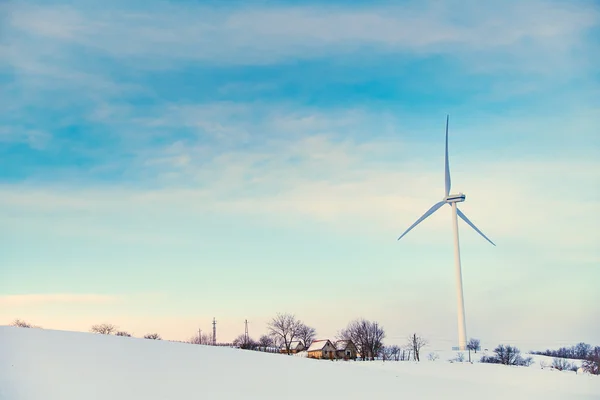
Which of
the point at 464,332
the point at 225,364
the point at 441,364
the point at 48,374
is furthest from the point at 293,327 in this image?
the point at 48,374

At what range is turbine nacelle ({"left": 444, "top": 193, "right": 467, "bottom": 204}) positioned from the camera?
80.4m

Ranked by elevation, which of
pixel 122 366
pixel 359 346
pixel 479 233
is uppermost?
pixel 479 233

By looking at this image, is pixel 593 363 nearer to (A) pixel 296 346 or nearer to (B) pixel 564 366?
(B) pixel 564 366

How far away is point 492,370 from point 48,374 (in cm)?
3574

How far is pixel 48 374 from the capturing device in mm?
20641

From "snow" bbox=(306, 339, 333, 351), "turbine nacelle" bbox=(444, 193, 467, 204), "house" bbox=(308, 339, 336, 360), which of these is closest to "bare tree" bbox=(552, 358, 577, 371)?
"turbine nacelle" bbox=(444, 193, 467, 204)

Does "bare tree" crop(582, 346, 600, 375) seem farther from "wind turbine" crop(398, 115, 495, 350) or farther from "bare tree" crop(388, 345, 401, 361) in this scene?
"bare tree" crop(388, 345, 401, 361)

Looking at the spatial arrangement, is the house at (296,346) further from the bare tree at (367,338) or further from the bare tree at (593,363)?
the bare tree at (593,363)

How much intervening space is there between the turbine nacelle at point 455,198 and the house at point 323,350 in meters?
51.5

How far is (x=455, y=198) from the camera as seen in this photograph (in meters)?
80.6

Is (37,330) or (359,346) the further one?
(359,346)

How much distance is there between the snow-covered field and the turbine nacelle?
45005mm

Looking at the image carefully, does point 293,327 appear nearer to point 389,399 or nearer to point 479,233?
point 479,233

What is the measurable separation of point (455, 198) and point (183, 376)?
63.5 metres
